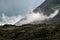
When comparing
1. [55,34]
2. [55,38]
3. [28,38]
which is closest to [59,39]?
[55,38]

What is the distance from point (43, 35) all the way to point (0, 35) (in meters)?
15.0

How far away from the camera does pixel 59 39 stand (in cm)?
5259

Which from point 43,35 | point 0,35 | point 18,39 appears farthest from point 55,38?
point 0,35

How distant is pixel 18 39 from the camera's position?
55.4 metres

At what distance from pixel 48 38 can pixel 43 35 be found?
14.8 feet

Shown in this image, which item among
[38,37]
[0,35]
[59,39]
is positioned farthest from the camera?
[0,35]

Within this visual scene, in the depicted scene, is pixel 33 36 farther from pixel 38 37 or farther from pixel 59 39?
pixel 59 39

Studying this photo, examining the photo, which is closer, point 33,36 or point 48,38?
point 48,38

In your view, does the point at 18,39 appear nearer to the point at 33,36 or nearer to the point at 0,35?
the point at 33,36

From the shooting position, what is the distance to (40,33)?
195 feet

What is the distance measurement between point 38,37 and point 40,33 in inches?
135

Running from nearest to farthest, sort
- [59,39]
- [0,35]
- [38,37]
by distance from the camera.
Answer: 1. [59,39]
2. [38,37]
3. [0,35]

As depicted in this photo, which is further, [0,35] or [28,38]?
[0,35]

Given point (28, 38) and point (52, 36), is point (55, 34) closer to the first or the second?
point (52, 36)
